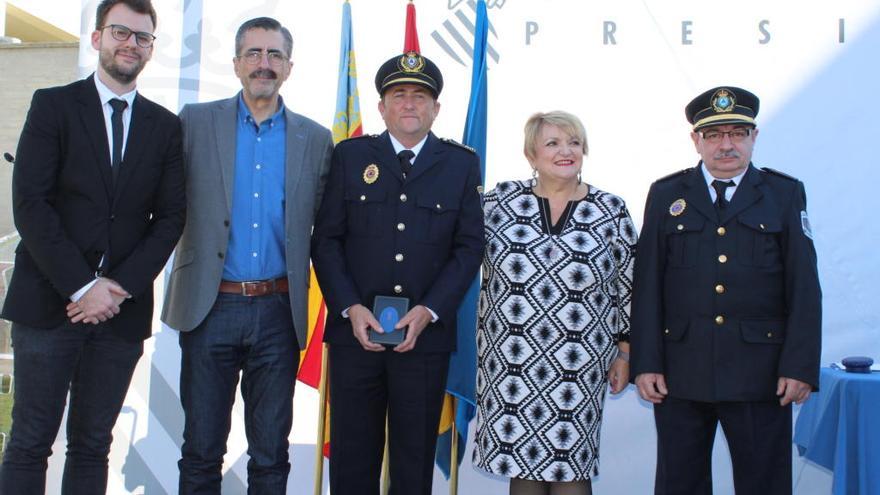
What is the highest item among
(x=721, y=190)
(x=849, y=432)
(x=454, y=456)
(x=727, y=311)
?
(x=721, y=190)

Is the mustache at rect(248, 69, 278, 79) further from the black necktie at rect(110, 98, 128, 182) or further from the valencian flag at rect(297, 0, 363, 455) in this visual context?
the valencian flag at rect(297, 0, 363, 455)

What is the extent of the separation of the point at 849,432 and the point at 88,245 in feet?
7.88

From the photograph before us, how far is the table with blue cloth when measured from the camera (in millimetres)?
2484

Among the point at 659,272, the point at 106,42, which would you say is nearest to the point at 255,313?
the point at 106,42

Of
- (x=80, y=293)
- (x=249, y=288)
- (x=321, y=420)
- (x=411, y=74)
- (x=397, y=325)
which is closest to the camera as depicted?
(x=80, y=293)

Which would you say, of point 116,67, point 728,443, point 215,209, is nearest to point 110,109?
point 116,67

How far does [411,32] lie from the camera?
3262 millimetres

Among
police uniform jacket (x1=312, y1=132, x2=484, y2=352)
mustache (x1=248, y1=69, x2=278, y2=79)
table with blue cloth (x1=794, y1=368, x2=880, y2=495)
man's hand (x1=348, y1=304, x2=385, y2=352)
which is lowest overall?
table with blue cloth (x1=794, y1=368, x2=880, y2=495)

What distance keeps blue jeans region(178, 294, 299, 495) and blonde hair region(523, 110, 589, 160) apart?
92 cm

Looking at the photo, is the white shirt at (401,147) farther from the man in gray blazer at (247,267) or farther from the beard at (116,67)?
the beard at (116,67)

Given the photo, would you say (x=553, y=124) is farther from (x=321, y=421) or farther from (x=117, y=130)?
(x=321, y=421)

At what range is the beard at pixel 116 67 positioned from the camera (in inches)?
90.0

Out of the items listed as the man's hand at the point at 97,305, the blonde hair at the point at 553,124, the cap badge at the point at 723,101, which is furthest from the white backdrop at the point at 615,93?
the man's hand at the point at 97,305

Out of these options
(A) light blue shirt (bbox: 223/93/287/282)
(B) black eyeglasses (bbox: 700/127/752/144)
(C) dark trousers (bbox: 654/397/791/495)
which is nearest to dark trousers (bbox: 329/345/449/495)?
(A) light blue shirt (bbox: 223/93/287/282)
